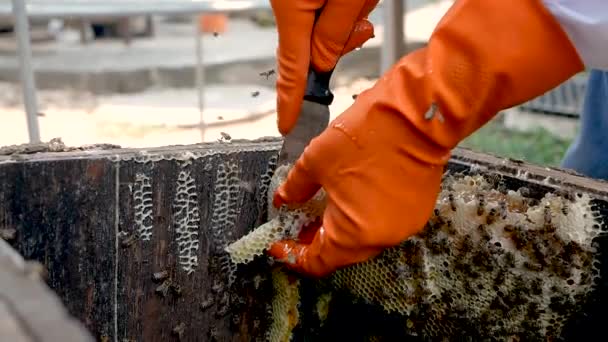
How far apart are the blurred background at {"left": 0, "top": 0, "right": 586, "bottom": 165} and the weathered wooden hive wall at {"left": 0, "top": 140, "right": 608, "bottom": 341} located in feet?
5.61

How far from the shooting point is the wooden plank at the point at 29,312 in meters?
0.51

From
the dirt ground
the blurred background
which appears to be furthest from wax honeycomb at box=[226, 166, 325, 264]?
the dirt ground

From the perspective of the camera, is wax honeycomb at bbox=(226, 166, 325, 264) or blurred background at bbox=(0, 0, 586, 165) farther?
blurred background at bbox=(0, 0, 586, 165)

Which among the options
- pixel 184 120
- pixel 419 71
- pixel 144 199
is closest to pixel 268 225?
pixel 144 199

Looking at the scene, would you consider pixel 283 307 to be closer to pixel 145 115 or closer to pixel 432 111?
pixel 432 111

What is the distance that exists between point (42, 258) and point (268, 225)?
1.52 feet

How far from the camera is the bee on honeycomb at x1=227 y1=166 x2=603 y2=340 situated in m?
1.42

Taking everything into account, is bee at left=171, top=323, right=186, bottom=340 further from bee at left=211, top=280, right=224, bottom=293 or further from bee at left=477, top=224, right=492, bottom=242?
bee at left=477, top=224, right=492, bottom=242

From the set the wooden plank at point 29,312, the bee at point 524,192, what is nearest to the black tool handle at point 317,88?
the bee at point 524,192

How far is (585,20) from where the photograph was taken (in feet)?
3.94

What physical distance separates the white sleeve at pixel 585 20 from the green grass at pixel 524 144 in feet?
10.1

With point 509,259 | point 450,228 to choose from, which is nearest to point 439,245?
point 450,228

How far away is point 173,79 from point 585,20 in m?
6.00

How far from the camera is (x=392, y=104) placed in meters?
1.31
